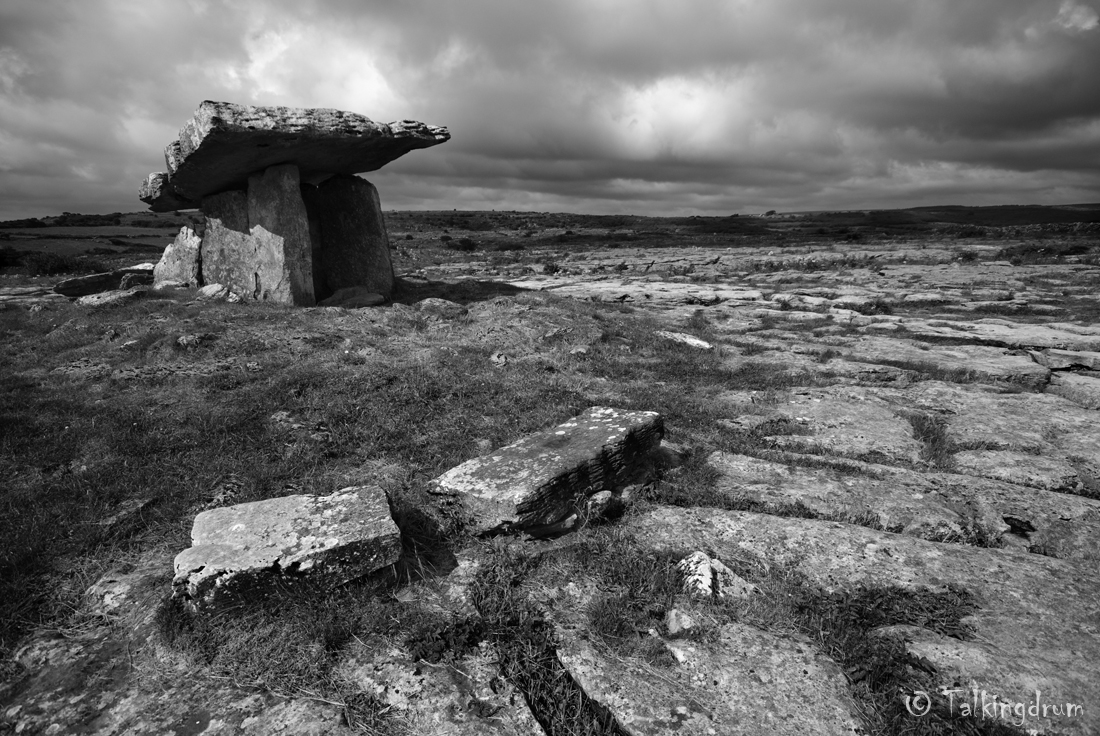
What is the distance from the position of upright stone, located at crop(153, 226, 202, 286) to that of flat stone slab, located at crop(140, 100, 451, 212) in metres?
1.38

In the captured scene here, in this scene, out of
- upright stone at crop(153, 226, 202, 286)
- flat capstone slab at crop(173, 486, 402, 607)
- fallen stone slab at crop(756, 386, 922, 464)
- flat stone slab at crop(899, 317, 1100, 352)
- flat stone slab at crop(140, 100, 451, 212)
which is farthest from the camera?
upright stone at crop(153, 226, 202, 286)

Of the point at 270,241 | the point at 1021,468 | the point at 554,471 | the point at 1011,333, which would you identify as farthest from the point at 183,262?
the point at 1011,333

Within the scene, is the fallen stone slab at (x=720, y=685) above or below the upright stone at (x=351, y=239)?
below

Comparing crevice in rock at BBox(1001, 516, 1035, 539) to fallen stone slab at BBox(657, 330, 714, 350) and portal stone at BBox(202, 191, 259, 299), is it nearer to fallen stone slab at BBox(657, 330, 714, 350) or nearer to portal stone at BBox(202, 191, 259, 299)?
fallen stone slab at BBox(657, 330, 714, 350)

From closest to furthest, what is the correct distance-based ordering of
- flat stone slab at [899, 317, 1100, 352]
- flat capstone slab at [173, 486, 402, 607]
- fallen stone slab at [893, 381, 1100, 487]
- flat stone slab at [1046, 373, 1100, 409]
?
flat capstone slab at [173, 486, 402, 607] < fallen stone slab at [893, 381, 1100, 487] < flat stone slab at [1046, 373, 1100, 409] < flat stone slab at [899, 317, 1100, 352]

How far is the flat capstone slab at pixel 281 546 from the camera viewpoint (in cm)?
388

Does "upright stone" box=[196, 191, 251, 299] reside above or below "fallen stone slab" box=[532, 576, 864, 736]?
above

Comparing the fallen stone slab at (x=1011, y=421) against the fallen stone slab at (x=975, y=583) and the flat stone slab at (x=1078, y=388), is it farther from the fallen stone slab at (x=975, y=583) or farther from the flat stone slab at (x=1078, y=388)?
the fallen stone slab at (x=975, y=583)

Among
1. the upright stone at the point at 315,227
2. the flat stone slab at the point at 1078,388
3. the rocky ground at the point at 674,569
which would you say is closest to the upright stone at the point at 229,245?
the upright stone at the point at 315,227

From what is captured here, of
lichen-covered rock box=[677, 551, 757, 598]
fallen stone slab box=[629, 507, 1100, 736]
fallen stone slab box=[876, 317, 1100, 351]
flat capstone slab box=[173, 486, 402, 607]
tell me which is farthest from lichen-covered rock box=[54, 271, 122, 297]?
fallen stone slab box=[876, 317, 1100, 351]

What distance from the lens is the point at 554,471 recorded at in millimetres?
5086

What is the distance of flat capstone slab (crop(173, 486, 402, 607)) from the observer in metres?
3.88

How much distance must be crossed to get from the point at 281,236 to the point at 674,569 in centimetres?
1265

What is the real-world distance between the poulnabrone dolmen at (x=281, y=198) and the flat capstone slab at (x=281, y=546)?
976cm
